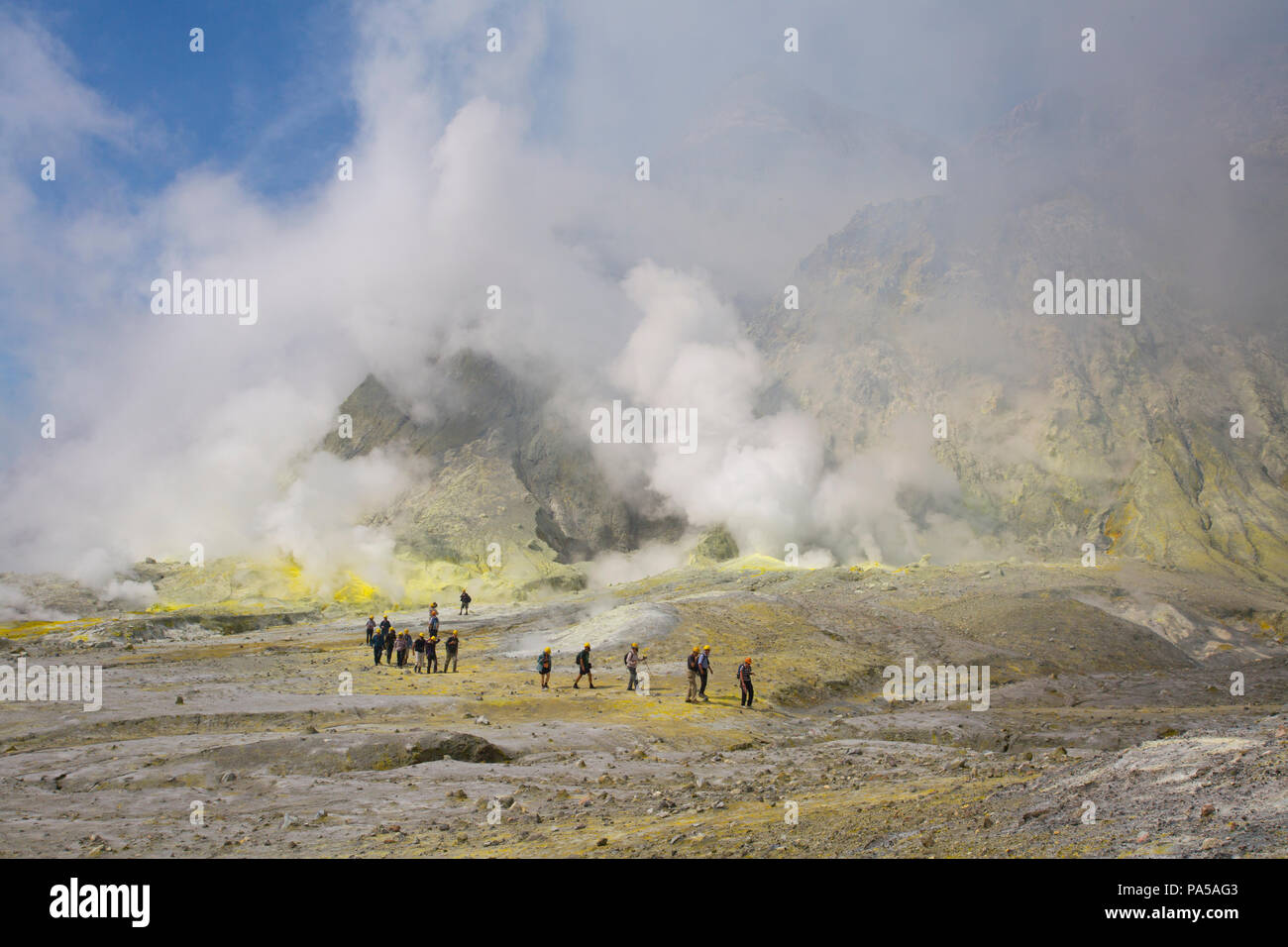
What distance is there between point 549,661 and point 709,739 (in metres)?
8.60

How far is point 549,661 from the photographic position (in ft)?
98.5

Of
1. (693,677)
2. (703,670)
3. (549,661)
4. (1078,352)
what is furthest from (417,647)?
(1078,352)

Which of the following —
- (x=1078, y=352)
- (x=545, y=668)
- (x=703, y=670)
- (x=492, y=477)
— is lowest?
(x=545, y=668)

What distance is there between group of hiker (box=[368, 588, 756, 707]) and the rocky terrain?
0.79m

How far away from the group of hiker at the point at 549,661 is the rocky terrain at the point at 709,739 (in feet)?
2.58

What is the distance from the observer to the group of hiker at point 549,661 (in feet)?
92.5

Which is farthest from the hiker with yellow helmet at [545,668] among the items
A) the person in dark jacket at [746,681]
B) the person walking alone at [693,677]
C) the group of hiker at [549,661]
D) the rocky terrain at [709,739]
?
the person in dark jacket at [746,681]

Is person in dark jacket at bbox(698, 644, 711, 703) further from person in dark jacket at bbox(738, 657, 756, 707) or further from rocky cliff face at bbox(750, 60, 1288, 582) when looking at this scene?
rocky cliff face at bbox(750, 60, 1288, 582)

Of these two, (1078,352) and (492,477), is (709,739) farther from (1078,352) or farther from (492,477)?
(1078,352)

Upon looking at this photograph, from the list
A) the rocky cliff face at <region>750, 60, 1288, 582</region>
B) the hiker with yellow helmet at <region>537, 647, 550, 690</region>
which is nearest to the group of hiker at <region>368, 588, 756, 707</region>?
the hiker with yellow helmet at <region>537, 647, 550, 690</region>

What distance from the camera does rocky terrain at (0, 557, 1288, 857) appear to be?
10742 mm

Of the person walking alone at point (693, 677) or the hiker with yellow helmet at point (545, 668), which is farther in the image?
the hiker with yellow helmet at point (545, 668)

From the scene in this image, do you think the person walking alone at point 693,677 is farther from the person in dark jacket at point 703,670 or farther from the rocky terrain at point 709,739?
the rocky terrain at point 709,739
